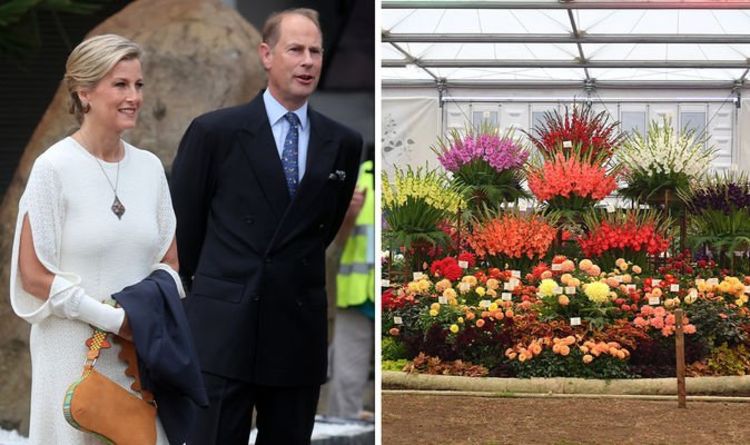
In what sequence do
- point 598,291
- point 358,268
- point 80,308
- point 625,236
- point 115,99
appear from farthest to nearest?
point 358,268, point 598,291, point 625,236, point 115,99, point 80,308

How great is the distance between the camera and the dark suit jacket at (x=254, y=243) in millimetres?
4031

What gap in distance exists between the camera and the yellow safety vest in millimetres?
7289

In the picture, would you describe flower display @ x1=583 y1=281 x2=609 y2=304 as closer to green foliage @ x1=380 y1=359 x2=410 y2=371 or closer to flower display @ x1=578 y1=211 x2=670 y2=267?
flower display @ x1=578 y1=211 x2=670 y2=267

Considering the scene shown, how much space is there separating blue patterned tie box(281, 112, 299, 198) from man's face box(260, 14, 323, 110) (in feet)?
0.25

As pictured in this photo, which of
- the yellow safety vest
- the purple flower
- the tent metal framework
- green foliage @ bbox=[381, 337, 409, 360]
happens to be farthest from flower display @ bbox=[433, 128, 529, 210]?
the yellow safety vest

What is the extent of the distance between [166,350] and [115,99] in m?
0.61

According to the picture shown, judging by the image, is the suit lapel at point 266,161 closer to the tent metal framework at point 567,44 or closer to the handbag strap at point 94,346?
the tent metal framework at point 567,44

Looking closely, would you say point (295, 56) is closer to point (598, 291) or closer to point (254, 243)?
point (254, 243)

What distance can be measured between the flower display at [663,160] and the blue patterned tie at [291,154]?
3.71ft

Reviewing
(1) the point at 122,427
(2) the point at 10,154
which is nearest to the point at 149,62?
(2) the point at 10,154

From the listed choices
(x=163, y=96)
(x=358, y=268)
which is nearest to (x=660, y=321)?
(x=358, y=268)

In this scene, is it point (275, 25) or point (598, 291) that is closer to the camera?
point (275, 25)

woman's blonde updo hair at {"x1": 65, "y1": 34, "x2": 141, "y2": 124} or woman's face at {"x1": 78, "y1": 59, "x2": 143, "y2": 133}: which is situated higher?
woman's blonde updo hair at {"x1": 65, "y1": 34, "x2": 141, "y2": 124}

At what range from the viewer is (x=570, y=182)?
4.72m
